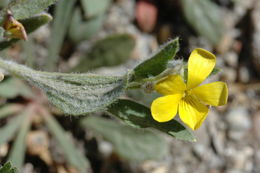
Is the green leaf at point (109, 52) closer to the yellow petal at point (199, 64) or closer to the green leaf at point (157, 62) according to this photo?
the green leaf at point (157, 62)

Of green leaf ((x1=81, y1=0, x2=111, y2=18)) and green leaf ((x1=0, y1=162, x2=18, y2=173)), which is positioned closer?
green leaf ((x1=0, y1=162, x2=18, y2=173))

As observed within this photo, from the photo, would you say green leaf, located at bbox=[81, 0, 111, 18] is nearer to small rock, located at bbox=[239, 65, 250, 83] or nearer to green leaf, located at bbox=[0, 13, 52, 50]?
green leaf, located at bbox=[0, 13, 52, 50]

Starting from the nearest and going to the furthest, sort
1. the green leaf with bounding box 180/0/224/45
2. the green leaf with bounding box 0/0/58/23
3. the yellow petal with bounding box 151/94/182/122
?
the yellow petal with bounding box 151/94/182/122
the green leaf with bounding box 0/0/58/23
the green leaf with bounding box 180/0/224/45

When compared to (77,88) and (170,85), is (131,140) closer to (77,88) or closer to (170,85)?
(77,88)

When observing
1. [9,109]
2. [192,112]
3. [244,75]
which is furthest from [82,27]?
[192,112]

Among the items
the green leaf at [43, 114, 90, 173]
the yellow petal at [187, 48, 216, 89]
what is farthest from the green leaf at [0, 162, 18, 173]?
the green leaf at [43, 114, 90, 173]

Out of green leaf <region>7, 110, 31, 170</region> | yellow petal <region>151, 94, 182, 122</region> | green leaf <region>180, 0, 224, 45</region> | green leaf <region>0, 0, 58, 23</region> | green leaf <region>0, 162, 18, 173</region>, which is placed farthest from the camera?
green leaf <region>180, 0, 224, 45</region>
